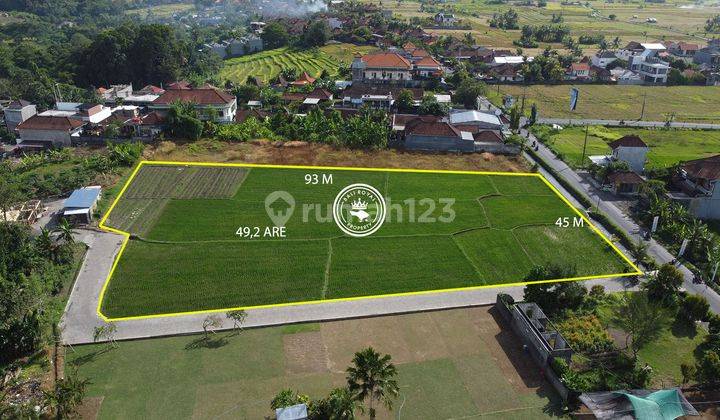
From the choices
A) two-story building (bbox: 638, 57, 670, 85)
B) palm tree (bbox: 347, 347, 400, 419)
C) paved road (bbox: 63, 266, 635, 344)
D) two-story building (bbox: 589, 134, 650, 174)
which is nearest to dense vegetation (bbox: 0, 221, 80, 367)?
paved road (bbox: 63, 266, 635, 344)

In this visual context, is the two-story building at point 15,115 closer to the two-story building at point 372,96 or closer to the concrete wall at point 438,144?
the two-story building at point 372,96

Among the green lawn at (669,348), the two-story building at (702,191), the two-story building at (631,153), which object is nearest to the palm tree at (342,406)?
the green lawn at (669,348)

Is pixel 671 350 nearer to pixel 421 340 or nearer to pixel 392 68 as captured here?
pixel 421 340

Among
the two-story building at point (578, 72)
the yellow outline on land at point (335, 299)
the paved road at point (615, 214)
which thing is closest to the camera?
the yellow outline on land at point (335, 299)

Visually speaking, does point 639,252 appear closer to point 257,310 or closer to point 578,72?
point 257,310

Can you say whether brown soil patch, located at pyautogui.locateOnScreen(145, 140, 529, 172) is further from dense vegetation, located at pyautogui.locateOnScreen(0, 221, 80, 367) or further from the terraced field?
the terraced field

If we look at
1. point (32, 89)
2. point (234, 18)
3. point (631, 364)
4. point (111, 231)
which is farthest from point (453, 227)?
point (234, 18)

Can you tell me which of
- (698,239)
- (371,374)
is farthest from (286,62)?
(371,374)
